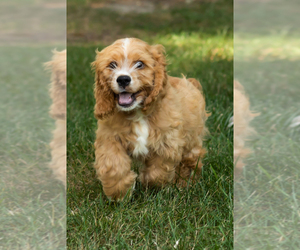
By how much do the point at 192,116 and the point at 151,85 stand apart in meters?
0.68

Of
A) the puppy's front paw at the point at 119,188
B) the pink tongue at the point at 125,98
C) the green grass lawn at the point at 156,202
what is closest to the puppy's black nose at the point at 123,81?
the pink tongue at the point at 125,98

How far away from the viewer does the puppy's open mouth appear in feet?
11.0

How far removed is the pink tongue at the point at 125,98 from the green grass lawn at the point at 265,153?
0.94 metres

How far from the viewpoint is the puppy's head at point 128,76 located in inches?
131

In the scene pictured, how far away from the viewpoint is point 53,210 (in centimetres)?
288

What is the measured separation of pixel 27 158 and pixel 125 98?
864 millimetres

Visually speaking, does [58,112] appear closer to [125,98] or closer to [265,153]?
[125,98]

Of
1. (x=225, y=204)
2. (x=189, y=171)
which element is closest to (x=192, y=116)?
(x=189, y=171)

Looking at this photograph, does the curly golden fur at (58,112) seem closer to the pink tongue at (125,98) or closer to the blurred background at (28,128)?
the blurred background at (28,128)

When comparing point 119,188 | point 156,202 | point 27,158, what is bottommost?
point 156,202

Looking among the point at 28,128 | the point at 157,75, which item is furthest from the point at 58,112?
the point at 157,75

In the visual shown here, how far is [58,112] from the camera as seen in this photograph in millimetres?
3693

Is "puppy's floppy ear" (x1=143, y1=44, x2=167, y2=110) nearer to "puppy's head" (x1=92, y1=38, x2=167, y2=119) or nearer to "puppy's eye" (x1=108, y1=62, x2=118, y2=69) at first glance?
"puppy's head" (x1=92, y1=38, x2=167, y2=119)

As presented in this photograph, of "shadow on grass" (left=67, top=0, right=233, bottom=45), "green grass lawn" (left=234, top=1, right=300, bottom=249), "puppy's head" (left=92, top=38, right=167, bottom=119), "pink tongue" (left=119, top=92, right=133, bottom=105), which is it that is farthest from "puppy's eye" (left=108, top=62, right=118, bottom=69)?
"shadow on grass" (left=67, top=0, right=233, bottom=45)
